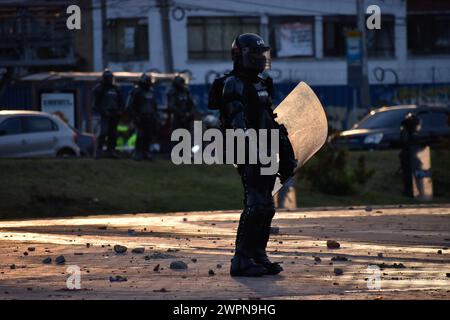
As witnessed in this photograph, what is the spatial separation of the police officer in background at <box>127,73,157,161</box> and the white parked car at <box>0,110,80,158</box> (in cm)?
228

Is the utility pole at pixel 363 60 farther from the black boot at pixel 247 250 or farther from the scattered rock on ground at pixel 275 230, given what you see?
the black boot at pixel 247 250

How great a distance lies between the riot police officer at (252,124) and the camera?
10242mm

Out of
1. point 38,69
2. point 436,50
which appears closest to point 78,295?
point 38,69

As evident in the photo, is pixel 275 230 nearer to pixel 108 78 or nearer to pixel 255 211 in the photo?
pixel 255 211

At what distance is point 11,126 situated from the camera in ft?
95.3

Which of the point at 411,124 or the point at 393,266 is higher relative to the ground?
the point at 411,124

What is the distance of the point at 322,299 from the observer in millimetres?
8727

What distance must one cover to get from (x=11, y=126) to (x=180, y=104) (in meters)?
4.19

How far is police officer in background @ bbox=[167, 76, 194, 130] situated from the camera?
3111 cm

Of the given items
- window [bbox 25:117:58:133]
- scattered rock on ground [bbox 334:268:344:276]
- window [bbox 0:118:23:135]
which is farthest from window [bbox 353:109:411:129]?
scattered rock on ground [bbox 334:268:344:276]

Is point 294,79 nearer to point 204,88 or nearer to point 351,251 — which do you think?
point 204,88

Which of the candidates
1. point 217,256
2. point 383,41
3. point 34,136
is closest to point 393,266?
point 217,256
